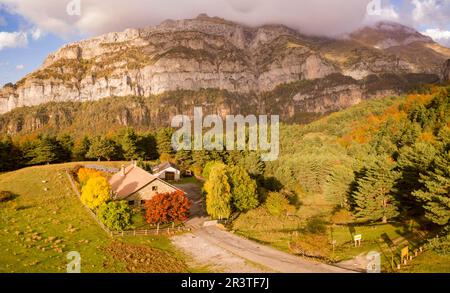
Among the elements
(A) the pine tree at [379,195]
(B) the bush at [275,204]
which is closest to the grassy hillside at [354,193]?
(B) the bush at [275,204]

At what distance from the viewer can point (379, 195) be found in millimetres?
49938

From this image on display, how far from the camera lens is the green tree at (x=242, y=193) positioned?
57469 mm

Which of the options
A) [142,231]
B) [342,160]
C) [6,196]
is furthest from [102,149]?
[342,160]

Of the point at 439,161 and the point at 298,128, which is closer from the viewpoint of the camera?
the point at 439,161

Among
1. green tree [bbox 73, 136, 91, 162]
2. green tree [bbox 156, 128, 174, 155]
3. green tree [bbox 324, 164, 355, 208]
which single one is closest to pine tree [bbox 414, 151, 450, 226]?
green tree [bbox 324, 164, 355, 208]

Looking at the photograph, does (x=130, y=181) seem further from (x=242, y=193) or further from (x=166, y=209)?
(x=242, y=193)

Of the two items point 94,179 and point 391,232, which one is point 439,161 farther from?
point 94,179

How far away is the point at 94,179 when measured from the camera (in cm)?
5119

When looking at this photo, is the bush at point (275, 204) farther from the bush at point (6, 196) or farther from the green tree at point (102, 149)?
the green tree at point (102, 149)

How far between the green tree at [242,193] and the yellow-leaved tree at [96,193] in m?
19.2

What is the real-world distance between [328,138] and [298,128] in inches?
717

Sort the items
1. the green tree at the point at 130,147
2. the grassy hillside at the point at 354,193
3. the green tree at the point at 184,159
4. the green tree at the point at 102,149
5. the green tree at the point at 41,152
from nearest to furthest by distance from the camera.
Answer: the grassy hillside at the point at 354,193 < the green tree at the point at 41,152 < the green tree at the point at 102,149 < the green tree at the point at 184,159 < the green tree at the point at 130,147

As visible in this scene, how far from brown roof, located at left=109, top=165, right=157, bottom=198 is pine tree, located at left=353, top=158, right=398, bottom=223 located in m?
33.3
